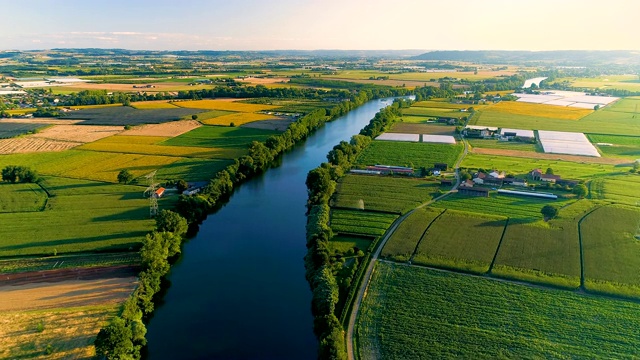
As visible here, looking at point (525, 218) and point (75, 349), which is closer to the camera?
point (75, 349)

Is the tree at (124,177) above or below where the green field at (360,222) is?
above

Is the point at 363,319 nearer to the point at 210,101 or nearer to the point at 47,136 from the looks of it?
the point at 47,136

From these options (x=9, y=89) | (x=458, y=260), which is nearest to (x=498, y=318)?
(x=458, y=260)

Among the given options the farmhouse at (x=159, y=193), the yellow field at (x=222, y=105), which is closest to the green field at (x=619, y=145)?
the farmhouse at (x=159, y=193)

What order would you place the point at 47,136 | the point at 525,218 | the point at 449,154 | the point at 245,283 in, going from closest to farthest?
the point at 245,283 < the point at 525,218 < the point at 449,154 < the point at 47,136

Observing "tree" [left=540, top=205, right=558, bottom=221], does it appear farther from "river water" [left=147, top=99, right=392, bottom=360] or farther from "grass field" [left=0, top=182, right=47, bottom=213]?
"grass field" [left=0, top=182, right=47, bottom=213]

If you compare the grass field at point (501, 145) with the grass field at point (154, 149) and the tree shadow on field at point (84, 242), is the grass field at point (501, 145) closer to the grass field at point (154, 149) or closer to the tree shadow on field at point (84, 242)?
the grass field at point (154, 149)

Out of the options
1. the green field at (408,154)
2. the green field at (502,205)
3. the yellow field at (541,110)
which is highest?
the yellow field at (541,110)
